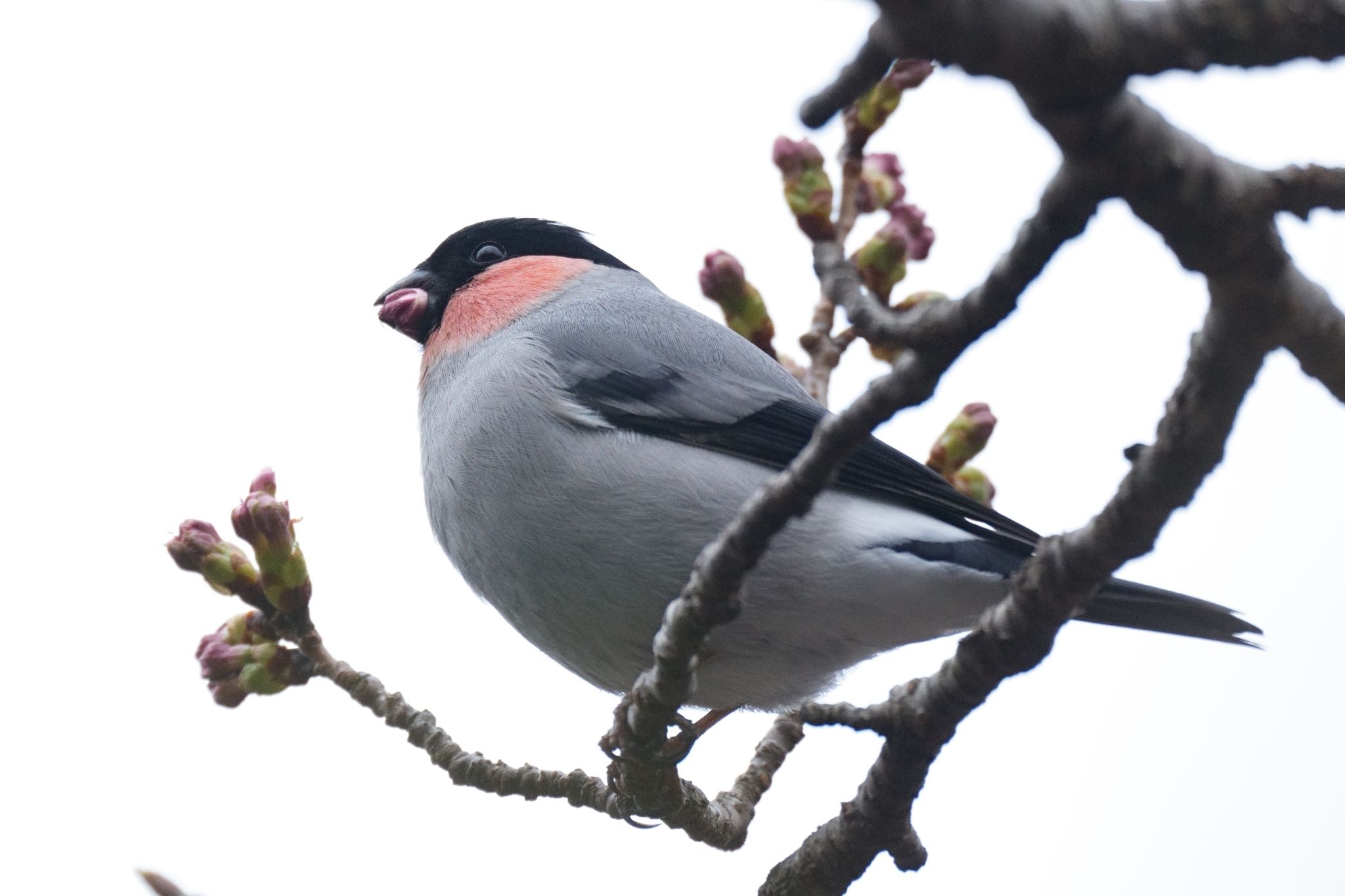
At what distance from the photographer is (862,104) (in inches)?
167

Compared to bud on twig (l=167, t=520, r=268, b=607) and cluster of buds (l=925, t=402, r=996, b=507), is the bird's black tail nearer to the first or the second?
cluster of buds (l=925, t=402, r=996, b=507)

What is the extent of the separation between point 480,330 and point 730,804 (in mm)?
2296

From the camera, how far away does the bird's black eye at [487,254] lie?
240 inches

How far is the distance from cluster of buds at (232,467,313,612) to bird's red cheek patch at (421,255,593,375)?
1.75 metres

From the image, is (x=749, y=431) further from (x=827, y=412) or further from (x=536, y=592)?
(x=536, y=592)

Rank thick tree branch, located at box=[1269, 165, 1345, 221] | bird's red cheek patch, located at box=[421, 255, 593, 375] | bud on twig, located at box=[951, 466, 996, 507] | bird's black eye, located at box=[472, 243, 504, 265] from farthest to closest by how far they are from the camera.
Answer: bird's black eye, located at box=[472, 243, 504, 265] → bird's red cheek patch, located at box=[421, 255, 593, 375] → bud on twig, located at box=[951, 466, 996, 507] → thick tree branch, located at box=[1269, 165, 1345, 221]

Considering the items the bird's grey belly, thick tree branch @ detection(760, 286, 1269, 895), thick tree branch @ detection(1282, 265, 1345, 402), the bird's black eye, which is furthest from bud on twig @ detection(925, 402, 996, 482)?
thick tree branch @ detection(1282, 265, 1345, 402)

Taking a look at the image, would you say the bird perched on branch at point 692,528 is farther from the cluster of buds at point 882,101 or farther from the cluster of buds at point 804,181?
the cluster of buds at point 882,101

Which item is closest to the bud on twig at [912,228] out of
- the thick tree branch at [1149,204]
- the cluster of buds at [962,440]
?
the cluster of buds at [962,440]

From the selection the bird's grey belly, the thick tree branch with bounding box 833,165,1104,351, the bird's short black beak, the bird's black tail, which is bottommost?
the thick tree branch with bounding box 833,165,1104,351

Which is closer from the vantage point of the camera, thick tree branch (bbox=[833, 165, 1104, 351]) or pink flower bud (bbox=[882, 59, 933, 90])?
thick tree branch (bbox=[833, 165, 1104, 351])

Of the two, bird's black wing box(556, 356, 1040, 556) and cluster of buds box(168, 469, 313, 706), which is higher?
bird's black wing box(556, 356, 1040, 556)

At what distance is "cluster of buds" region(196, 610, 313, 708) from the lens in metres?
3.79

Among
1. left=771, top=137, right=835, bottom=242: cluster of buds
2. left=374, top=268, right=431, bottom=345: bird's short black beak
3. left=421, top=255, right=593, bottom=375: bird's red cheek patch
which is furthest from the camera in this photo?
left=374, top=268, right=431, bottom=345: bird's short black beak
